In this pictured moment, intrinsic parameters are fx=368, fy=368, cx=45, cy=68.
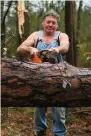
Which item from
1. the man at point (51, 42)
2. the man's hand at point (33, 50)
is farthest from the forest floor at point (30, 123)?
the man's hand at point (33, 50)

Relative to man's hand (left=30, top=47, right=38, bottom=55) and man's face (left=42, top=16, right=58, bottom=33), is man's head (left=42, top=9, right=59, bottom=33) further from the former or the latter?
man's hand (left=30, top=47, right=38, bottom=55)

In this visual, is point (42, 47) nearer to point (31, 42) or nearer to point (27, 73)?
point (31, 42)

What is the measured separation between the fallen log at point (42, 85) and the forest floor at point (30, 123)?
8.22ft

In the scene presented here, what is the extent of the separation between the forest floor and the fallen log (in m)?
2.51

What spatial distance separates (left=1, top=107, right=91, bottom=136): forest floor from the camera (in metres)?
6.59

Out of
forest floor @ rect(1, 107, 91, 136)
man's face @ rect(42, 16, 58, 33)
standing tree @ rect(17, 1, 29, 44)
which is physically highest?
man's face @ rect(42, 16, 58, 33)

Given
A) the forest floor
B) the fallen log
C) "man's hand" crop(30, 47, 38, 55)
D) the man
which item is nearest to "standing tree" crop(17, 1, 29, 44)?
the forest floor

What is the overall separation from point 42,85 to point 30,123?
151 inches

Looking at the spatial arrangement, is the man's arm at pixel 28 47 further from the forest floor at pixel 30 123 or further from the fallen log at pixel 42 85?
the forest floor at pixel 30 123

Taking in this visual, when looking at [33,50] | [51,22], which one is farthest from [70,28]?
[33,50]

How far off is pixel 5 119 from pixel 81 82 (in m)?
3.74

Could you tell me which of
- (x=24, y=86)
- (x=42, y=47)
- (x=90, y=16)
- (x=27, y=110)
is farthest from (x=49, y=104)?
(x=90, y=16)

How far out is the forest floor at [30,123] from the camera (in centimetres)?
659

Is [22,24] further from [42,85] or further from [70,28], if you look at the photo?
[42,85]
